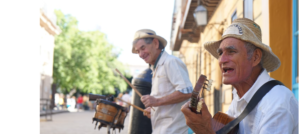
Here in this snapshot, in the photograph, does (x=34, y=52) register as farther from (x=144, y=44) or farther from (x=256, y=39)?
(x=256, y=39)

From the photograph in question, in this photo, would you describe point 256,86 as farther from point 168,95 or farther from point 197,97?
point 168,95

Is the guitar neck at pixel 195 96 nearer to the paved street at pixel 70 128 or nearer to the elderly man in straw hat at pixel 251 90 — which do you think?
the elderly man in straw hat at pixel 251 90

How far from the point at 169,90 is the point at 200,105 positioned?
1717mm

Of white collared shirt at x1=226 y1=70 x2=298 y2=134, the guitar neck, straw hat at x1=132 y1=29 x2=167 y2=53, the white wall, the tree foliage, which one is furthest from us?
the tree foliage

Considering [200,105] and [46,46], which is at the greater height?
[46,46]

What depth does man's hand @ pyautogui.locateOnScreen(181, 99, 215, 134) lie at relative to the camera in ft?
6.89

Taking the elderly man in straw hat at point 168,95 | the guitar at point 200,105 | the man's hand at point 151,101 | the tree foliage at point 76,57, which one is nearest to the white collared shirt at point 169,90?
the elderly man in straw hat at point 168,95

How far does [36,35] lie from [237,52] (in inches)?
75.7

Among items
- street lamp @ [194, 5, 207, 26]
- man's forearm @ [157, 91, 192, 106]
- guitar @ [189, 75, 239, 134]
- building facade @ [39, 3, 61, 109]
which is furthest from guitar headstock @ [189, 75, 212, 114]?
building facade @ [39, 3, 61, 109]

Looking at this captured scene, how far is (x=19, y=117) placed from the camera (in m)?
3.38

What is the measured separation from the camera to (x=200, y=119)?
211 centimetres

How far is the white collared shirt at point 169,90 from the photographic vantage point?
359cm

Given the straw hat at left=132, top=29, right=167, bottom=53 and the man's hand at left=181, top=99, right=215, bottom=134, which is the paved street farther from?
the man's hand at left=181, top=99, right=215, bottom=134

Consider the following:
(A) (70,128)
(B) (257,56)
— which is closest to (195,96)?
(B) (257,56)
